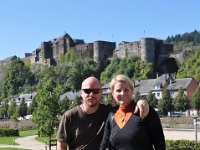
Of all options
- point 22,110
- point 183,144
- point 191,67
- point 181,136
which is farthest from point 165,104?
point 183,144

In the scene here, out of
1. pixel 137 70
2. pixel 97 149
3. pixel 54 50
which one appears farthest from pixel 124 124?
pixel 54 50

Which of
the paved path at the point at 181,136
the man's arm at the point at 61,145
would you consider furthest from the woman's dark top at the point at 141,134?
the paved path at the point at 181,136

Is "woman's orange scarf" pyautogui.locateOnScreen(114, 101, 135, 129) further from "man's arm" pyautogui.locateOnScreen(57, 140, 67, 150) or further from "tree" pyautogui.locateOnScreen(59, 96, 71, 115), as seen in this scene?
"tree" pyautogui.locateOnScreen(59, 96, 71, 115)

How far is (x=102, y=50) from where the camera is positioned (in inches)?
4358

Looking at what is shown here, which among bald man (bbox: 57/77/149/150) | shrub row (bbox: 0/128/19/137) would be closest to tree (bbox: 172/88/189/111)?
shrub row (bbox: 0/128/19/137)

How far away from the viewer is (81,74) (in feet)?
339

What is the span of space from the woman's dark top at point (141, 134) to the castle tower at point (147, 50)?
303ft

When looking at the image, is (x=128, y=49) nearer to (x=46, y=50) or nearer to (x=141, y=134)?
(x=46, y=50)

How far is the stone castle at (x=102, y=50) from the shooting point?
9831 centimetres

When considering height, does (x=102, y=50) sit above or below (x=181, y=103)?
above

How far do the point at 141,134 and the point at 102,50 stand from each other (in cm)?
10590

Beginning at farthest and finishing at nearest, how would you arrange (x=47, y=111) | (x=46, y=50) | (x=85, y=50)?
Answer: (x=46, y=50) → (x=85, y=50) → (x=47, y=111)

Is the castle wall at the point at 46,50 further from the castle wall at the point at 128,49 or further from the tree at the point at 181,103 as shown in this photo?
the tree at the point at 181,103

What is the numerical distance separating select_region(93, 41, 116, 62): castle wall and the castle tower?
1460 centimetres
